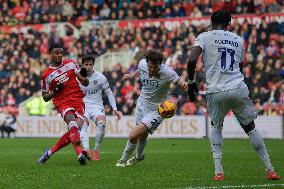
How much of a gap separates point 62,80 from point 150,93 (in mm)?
1978

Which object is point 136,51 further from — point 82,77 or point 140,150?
point 140,150

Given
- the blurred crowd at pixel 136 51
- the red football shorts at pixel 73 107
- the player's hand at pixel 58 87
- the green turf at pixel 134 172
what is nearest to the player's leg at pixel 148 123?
the green turf at pixel 134 172

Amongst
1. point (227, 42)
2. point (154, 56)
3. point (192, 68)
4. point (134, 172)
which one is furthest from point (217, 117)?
point (154, 56)

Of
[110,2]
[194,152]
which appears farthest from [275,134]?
[110,2]

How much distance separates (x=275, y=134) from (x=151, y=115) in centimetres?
1502

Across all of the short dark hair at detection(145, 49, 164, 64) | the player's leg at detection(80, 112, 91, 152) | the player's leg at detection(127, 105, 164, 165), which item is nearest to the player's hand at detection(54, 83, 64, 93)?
the player's leg at detection(127, 105, 164, 165)

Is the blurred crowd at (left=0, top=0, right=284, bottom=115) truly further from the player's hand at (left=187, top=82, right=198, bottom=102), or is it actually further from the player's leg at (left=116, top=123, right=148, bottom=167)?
the player's hand at (left=187, top=82, right=198, bottom=102)

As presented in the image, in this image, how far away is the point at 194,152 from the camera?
20.9 metres

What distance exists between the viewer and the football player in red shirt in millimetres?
15680

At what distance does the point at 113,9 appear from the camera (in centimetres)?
3969

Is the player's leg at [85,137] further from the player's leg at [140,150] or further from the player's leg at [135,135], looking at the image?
the player's leg at [135,135]

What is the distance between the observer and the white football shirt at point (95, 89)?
18.9 m

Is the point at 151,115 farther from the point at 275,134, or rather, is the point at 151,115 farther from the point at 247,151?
the point at 275,134

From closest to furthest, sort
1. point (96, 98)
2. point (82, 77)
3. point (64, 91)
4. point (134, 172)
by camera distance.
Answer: point (134, 172)
point (82, 77)
point (64, 91)
point (96, 98)
